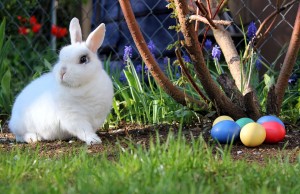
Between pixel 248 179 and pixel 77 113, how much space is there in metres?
1.36

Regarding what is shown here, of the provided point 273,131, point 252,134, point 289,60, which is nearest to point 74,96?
point 252,134

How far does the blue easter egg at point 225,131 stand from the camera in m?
3.25

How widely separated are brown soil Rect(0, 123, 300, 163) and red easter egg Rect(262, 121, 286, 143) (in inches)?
1.5

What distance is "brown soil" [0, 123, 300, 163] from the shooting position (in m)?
3.06

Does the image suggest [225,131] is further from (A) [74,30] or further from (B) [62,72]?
(A) [74,30]

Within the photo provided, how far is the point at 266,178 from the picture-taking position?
2395 millimetres

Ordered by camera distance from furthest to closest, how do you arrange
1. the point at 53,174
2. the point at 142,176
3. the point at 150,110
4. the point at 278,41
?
1. the point at 278,41
2. the point at 150,110
3. the point at 53,174
4. the point at 142,176

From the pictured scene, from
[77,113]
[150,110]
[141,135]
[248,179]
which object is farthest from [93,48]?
[248,179]

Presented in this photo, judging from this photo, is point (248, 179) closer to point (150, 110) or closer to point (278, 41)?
point (150, 110)

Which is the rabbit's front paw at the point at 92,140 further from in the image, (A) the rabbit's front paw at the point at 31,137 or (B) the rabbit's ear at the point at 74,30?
(B) the rabbit's ear at the point at 74,30

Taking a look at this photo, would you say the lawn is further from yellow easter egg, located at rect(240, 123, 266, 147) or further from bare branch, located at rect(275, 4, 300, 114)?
bare branch, located at rect(275, 4, 300, 114)

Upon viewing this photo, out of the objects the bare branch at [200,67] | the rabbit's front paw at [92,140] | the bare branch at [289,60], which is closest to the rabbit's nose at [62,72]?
the rabbit's front paw at [92,140]

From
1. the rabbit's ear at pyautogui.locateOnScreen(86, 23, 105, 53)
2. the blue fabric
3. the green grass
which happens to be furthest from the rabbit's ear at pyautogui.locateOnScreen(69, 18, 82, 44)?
the blue fabric

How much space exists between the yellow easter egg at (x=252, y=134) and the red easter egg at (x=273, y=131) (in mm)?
60
